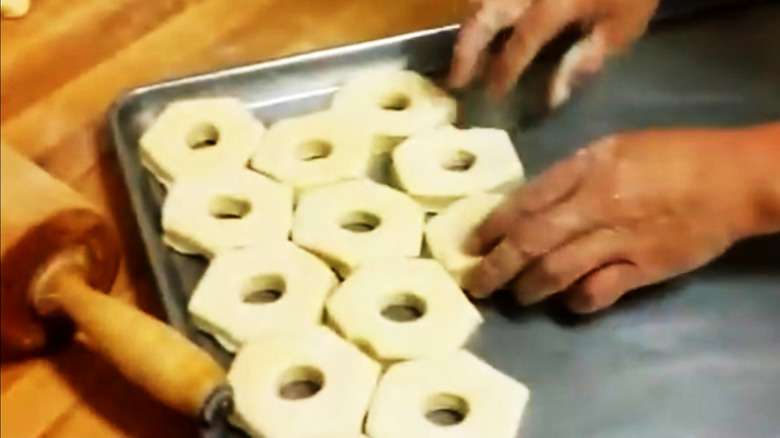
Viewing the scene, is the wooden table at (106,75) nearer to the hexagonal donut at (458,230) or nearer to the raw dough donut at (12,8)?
the raw dough donut at (12,8)

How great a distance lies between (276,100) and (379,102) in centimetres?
8

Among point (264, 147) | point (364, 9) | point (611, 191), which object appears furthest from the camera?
point (364, 9)

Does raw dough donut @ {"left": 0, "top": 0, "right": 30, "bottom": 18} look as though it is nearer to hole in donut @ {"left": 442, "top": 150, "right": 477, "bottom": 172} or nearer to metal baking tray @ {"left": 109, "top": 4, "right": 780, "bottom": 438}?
metal baking tray @ {"left": 109, "top": 4, "right": 780, "bottom": 438}

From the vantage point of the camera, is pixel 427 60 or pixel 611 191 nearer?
pixel 611 191

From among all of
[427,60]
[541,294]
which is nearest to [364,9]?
[427,60]

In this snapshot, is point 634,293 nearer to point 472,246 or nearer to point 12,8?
point 472,246

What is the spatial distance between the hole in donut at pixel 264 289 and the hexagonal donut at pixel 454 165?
110 mm

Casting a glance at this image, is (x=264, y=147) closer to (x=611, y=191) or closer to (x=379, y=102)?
(x=379, y=102)

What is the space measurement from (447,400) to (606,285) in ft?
0.39

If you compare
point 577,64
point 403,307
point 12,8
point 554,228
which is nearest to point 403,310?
point 403,307

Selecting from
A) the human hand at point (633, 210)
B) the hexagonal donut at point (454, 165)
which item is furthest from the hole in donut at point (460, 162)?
the human hand at point (633, 210)

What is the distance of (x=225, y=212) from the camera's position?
31.0 inches

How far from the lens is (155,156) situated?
79 centimetres

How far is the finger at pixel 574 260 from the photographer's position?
0.70 m
